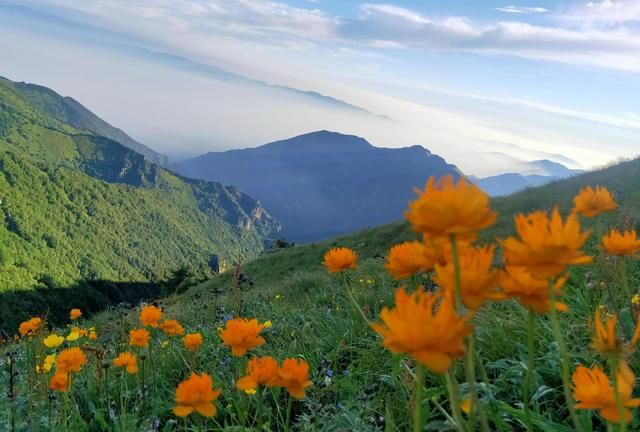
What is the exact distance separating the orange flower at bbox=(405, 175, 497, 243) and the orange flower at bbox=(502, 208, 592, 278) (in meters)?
0.09

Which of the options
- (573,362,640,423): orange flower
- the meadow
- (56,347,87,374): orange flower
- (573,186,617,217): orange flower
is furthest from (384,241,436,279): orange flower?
(56,347,87,374): orange flower

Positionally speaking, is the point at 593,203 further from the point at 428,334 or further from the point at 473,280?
the point at 428,334

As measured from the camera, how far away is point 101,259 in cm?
15775

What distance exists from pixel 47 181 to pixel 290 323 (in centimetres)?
17710

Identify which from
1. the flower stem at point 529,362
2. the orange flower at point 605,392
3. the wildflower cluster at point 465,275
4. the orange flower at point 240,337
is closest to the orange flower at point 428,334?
the wildflower cluster at point 465,275

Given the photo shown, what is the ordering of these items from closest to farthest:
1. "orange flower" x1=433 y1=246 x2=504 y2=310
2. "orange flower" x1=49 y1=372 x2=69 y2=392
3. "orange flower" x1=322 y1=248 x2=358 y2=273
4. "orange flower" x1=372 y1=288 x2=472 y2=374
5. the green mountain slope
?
"orange flower" x1=372 y1=288 x2=472 y2=374 < "orange flower" x1=433 y1=246 x2=504 y2=310 < "orange flower" x1=322 y1=248 x2=358 y2=273 < "orange flower" x1=49 y1=372 x2=69 y2=392 < the green mountain slope

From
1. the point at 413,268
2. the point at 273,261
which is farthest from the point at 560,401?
the point at 273,261

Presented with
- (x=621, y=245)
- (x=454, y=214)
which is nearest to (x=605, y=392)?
(x=454, y=214)

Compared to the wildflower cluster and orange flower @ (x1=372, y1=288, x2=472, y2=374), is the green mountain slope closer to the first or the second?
the wildflower cluster

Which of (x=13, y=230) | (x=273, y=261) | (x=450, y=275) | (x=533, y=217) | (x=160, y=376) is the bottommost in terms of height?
(x=13, y=230)

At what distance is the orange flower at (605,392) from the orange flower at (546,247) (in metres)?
0.31

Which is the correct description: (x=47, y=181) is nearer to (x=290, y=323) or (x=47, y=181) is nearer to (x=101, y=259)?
(x=101, y=259)

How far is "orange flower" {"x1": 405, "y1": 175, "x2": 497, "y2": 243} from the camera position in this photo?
88 cm

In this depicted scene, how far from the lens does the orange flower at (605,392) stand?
1.10 m
